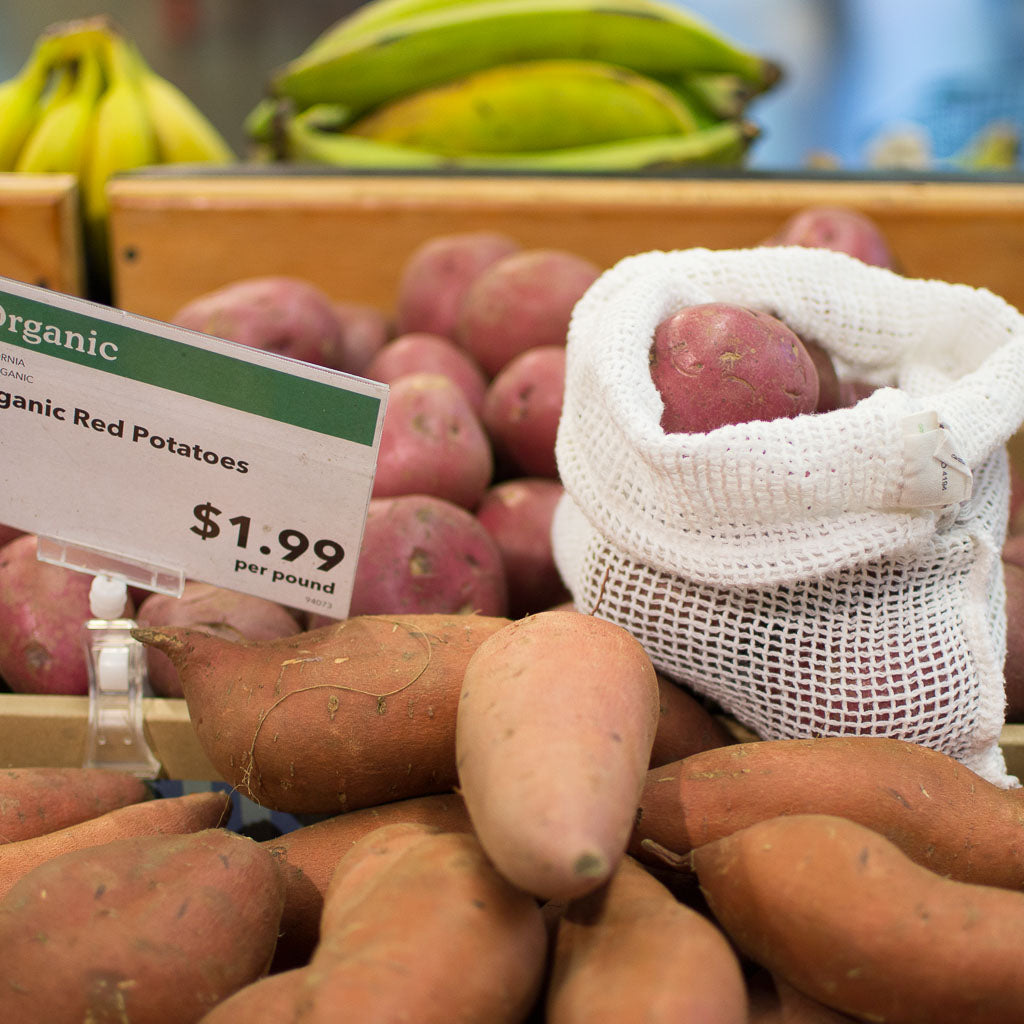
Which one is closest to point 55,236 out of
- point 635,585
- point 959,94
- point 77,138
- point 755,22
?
point 77,138

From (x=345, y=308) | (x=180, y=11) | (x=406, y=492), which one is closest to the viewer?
(x=406, y=492)

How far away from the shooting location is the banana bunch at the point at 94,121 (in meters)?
1.73

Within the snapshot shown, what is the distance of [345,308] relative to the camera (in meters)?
1.43

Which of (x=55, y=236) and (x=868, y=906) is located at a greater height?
(x=55, y=236)

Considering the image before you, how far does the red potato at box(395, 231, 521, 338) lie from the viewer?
1.32 meters

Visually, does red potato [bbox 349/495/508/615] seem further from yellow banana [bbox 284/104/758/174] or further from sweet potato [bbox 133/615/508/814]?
yellow banana [bbox 284/104/758/174]

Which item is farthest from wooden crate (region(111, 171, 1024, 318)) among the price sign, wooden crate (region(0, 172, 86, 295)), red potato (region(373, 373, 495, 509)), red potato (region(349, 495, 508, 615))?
the price sign

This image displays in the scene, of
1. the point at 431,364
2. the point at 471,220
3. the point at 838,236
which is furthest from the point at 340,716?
the point at 471,220

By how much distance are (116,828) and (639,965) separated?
37 centimetres

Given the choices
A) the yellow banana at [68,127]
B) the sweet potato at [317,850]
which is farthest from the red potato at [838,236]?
the yellow banana at [68,127]

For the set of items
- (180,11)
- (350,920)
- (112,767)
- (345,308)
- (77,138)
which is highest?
(180,11)

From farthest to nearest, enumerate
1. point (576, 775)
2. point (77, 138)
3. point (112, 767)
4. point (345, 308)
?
point (77, 138), point (345, 308), point (112, 767), point (576, 775)

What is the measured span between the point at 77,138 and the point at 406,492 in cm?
119

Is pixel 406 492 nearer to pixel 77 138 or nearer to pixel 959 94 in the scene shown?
pixel 77 138
